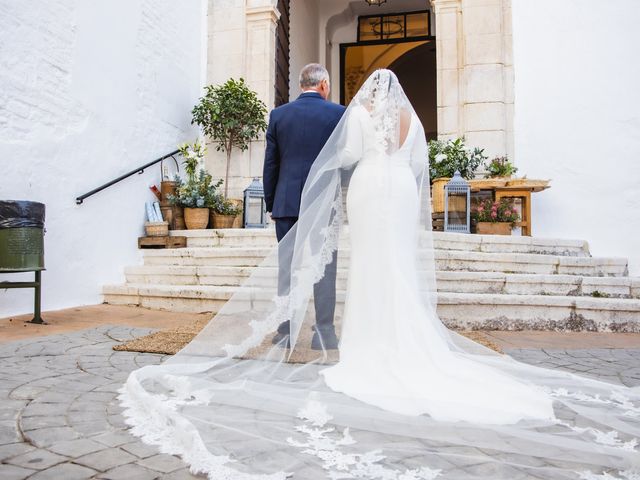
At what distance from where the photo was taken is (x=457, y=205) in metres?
6.25

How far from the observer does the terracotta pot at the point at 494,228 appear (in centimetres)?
629

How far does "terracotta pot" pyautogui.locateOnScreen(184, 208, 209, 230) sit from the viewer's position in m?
6.54

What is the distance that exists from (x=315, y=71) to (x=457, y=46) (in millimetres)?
5167

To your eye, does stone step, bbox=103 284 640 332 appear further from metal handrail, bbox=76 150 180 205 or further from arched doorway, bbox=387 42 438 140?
arched doorway, bbox=387 42 438 140

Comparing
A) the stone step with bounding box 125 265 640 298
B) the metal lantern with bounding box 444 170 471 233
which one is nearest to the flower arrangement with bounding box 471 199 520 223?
the metal lantern with bounding box 444 170 471 233

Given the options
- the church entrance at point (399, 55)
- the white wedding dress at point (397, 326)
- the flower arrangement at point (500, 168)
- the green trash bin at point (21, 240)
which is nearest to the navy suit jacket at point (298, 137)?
the white wedding dress at point (397, 326)

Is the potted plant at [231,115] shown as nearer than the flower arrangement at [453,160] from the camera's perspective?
No

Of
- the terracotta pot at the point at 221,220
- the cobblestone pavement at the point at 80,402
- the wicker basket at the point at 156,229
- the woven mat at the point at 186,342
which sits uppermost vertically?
the terracotta pot at the point at 221,220

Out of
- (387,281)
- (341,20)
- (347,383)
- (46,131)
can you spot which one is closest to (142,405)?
(347,383)

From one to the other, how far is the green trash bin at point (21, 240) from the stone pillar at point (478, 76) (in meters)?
5.55

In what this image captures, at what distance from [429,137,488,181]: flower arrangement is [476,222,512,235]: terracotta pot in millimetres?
862

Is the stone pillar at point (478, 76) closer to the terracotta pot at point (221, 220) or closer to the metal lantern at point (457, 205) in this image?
the metal lantern at point (457, 205)

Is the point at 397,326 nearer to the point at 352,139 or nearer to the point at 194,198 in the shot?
the point at 352,139

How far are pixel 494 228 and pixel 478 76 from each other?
2.47 m
